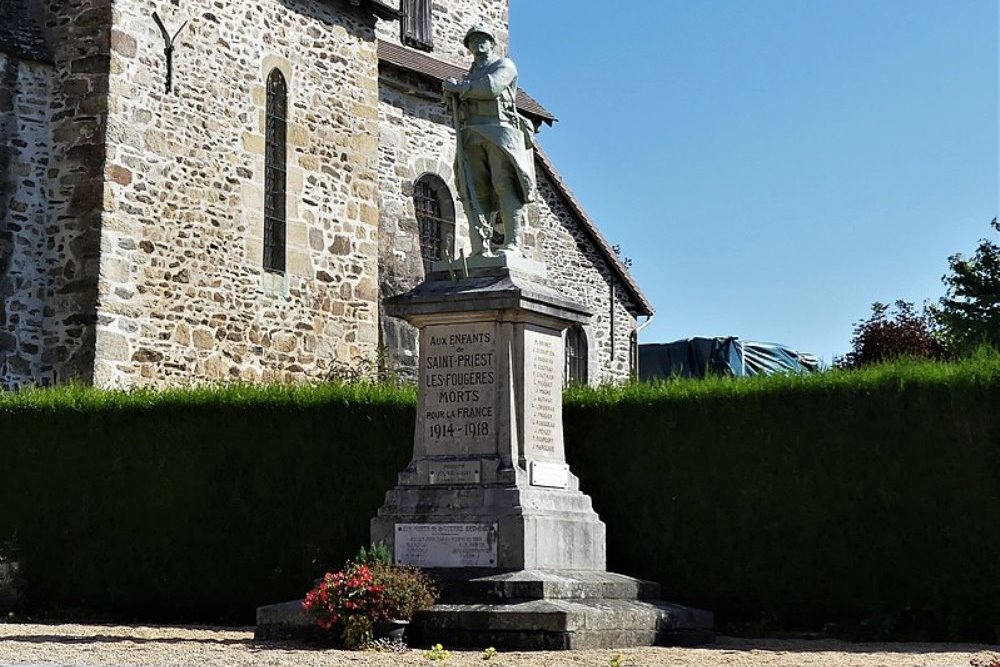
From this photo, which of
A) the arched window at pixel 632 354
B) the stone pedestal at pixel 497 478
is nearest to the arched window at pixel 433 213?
the arched window at pixel 632 354

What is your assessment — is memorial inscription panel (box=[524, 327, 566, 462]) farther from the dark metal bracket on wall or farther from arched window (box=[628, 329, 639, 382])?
arched window (box=[628, 329, 639, 382])

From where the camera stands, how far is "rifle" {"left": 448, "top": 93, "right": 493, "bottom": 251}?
39.3 feet

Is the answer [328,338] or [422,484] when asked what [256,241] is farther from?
[422,484]

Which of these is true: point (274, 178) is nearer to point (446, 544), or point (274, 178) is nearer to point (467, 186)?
point (467, 186)

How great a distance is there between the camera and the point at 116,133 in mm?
16562

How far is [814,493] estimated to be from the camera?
12312 mm

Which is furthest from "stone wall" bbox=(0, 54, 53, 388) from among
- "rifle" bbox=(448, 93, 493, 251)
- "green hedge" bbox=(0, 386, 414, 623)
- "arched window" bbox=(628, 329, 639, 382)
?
"arched window" bbox=(628, 329, 639, 382)

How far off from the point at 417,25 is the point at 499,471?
1503 centimetres

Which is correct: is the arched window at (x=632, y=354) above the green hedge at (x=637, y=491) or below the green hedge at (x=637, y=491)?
above

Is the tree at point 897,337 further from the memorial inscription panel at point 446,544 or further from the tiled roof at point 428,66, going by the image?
the memorial inscription panel at point 446,544

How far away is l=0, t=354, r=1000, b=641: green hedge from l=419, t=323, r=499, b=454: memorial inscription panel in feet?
6.21

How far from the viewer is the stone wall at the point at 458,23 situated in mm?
25047

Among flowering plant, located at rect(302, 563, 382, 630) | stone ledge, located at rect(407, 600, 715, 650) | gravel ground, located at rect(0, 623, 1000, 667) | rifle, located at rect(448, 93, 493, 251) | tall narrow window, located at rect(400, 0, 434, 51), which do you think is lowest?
gravel ground, located at rect(0, 623, 1000, 667)

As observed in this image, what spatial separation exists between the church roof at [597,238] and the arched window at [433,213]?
260 cm
